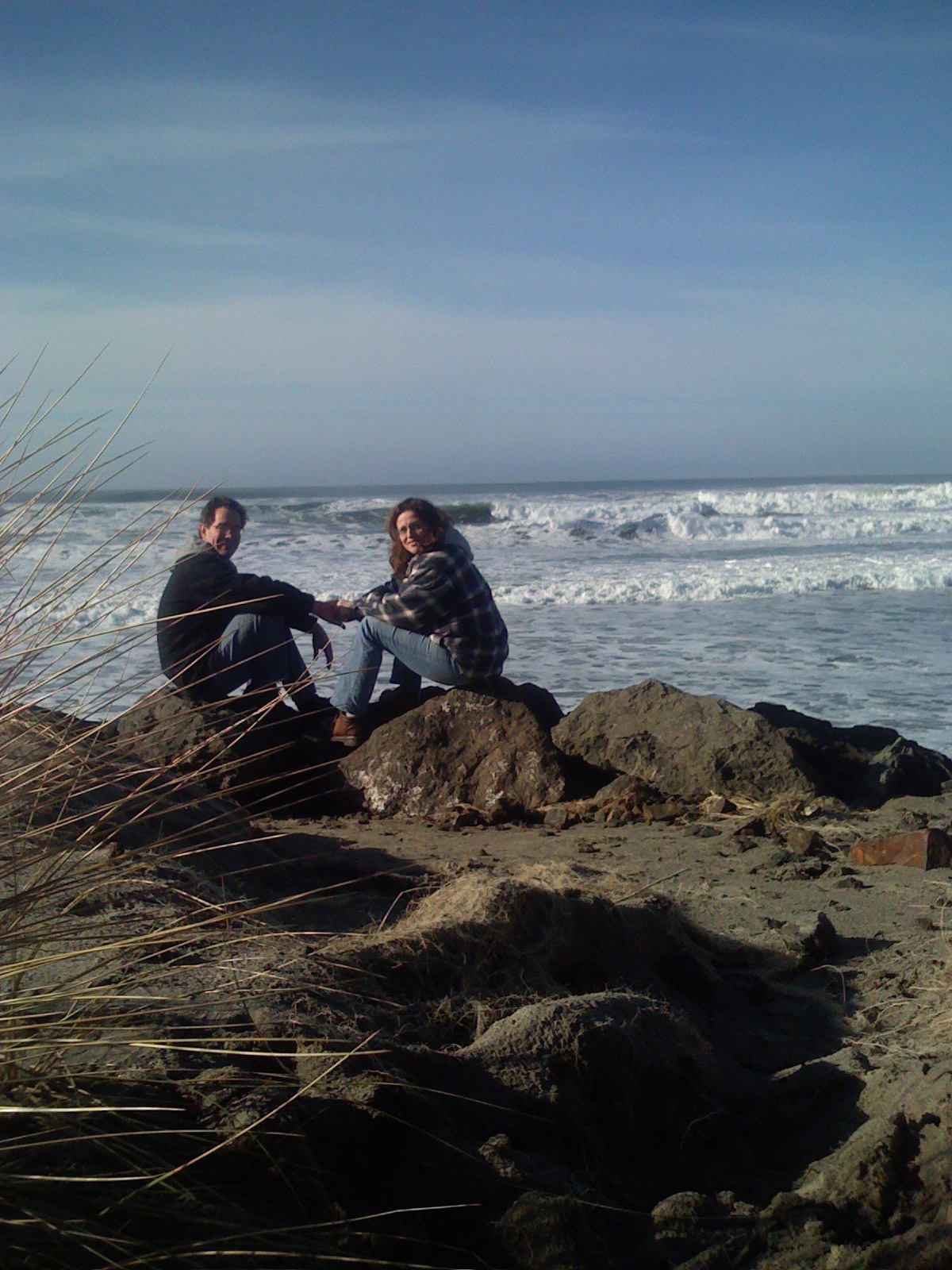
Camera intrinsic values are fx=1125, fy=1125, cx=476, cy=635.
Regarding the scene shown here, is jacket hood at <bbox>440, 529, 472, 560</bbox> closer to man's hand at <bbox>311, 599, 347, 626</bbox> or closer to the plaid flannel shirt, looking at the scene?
the plaid flannel shirt

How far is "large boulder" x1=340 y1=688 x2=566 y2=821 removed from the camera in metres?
6.31

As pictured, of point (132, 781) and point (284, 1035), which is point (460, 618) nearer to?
point (132, 781)

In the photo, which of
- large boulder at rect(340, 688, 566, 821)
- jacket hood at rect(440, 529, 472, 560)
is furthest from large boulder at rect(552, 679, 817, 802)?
jacket hood at rect(440, 529, 472, 560)

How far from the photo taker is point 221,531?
646 centimetres

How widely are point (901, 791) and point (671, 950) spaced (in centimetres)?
293

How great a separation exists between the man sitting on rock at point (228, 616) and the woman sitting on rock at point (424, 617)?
0.97ft

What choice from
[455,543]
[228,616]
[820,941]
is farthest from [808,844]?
[228,616]

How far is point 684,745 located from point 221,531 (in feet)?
9.50

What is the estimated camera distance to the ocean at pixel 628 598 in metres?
Answer: 2.46

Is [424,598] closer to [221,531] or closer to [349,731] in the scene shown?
[349,731]

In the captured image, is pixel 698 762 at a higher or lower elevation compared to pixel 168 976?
lower

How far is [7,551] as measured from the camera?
231 centimetres

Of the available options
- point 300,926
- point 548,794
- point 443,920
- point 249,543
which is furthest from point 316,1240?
point 249,543

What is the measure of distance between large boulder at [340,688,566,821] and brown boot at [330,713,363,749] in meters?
0.33
